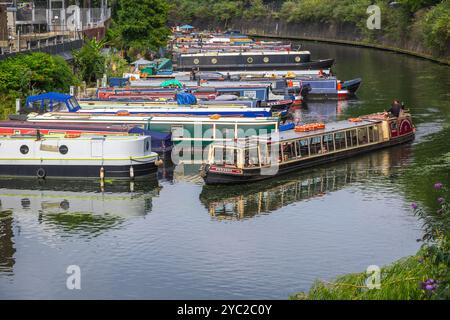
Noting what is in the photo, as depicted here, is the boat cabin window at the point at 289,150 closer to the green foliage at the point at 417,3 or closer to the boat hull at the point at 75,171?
the boat hull at the point at 75,171

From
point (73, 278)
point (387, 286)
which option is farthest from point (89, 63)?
point (387, 286)

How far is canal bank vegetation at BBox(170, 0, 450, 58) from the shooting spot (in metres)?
108

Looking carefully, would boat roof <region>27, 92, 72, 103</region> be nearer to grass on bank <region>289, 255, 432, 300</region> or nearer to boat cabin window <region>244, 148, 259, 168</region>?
boat cabin window <region>244, 148, 259, 168</region>

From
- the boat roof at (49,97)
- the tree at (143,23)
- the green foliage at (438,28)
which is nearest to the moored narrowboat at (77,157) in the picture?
the boat roof at (49,97)

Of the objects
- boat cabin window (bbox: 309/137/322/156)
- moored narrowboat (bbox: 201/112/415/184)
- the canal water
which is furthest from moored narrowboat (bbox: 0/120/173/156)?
boat cabin window (bbox: 309/137/322/156)

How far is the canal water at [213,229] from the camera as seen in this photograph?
118 feet

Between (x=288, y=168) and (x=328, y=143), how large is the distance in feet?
13.3

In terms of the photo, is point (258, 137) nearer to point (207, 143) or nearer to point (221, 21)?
point (207, 143)

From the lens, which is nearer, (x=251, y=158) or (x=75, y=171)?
(x=251, y=158)

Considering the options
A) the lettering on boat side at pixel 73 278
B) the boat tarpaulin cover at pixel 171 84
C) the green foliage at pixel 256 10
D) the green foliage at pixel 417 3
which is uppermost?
the green foliage at pixel 417 3

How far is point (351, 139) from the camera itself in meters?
56.7

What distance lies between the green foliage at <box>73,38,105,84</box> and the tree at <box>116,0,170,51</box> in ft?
51.4

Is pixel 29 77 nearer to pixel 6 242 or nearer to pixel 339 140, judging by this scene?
pixel 339 140
